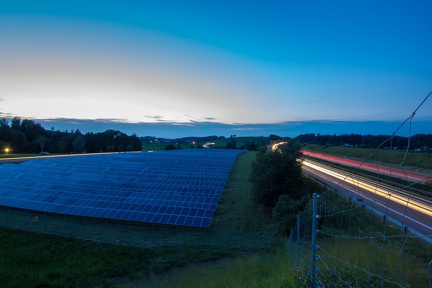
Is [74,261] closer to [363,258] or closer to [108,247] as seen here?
[108,247]

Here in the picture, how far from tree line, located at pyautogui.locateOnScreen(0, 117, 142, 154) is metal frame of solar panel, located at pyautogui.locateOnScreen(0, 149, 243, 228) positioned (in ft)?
192

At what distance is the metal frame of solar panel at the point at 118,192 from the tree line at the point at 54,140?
192 feet

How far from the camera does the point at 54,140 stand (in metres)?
105

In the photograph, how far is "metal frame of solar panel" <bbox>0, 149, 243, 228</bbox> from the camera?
20.2 metres

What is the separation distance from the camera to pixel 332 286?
244 inches

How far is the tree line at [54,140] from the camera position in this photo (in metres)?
82.4

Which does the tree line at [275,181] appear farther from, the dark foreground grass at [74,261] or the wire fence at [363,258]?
the dark foreground grass at [74,261]

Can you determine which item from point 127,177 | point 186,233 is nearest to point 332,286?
point 186,233

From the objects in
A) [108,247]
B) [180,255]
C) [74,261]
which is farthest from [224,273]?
[74,261]

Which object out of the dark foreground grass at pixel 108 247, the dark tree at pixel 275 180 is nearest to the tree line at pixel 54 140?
the dark foreground grass at pixel 108 247

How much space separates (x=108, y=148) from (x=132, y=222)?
309 feet

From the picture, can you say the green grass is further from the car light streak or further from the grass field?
the car light streak

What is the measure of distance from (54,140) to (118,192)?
97.5 metres

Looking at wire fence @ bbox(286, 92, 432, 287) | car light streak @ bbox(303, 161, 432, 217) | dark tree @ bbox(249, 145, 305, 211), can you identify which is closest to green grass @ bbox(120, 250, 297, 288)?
wire fence @ bbox(286, 92, 432, 287)
